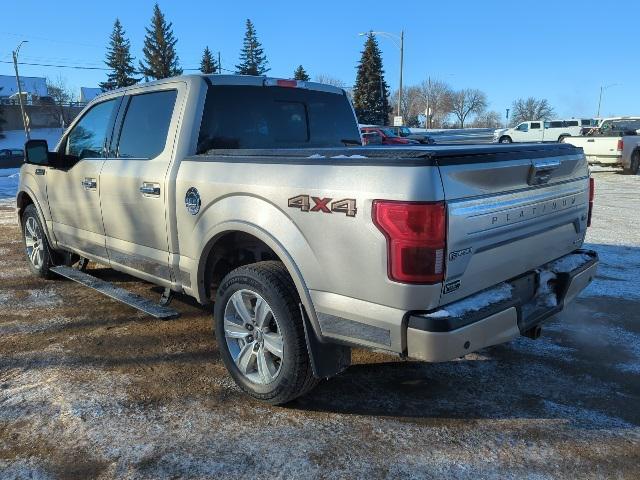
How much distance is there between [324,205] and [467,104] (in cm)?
12700

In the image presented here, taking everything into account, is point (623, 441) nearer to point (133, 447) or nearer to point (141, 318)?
point (133, 447)

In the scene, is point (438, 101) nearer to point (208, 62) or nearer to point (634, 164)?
point (208, 62)

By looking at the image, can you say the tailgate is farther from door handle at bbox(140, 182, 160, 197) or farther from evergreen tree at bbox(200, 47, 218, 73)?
evergreen tree at bbox(200, 47, 218, 73)

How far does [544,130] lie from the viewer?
34250 mm

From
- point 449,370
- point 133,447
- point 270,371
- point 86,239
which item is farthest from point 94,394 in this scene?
point 449,370

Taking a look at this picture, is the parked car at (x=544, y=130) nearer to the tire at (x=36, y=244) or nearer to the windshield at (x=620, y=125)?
the windshield at (x=620, y=125)

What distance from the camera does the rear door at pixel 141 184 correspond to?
384cm

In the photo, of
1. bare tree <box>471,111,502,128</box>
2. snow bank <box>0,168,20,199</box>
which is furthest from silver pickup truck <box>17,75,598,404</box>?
bare tree <box>471,111,502,128</box>

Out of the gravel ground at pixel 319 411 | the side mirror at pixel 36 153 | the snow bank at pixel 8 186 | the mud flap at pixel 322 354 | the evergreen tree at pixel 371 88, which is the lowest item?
the snow bank at pixel 8 186

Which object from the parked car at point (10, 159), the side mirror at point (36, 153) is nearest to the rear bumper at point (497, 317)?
the side mirror at point (36, 153)

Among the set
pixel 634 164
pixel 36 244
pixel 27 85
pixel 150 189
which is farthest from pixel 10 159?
pixel 27 85

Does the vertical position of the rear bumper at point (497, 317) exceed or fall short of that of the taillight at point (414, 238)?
it falls short

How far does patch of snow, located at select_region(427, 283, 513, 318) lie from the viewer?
2.51m

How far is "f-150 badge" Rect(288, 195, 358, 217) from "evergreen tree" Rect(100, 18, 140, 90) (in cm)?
6874
